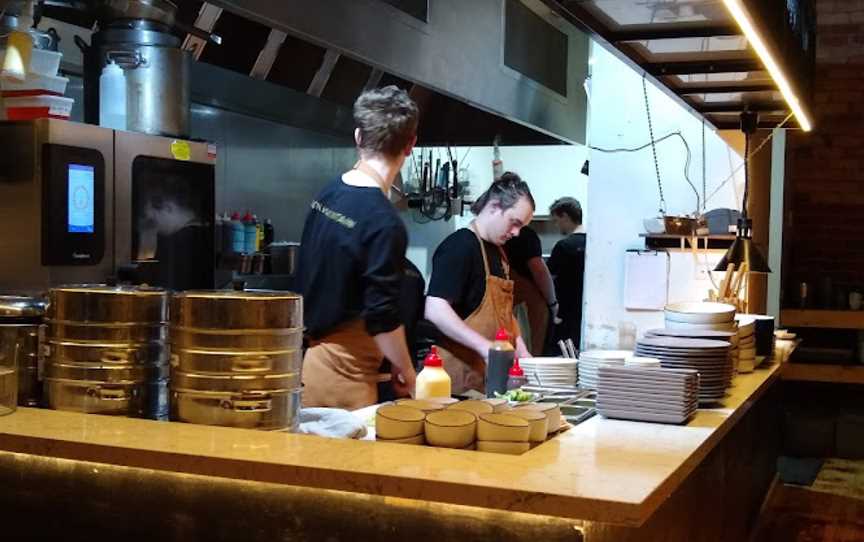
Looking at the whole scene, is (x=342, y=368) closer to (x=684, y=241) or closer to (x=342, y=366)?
(x=342, y=366)

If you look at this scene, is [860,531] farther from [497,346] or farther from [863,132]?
[863,132]

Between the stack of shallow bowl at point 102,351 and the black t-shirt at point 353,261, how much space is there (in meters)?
0.84

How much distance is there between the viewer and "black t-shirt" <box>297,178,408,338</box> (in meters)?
2.95

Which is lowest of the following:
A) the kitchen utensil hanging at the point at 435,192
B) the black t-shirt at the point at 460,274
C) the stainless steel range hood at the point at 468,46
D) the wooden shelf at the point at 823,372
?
the wooden shelf at the point at 823,372

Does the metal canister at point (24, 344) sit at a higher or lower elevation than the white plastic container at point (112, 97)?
lower

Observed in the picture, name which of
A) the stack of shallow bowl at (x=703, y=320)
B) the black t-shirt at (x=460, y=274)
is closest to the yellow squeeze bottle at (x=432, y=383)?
the stack of shallow bowl at (x=703, y=320)

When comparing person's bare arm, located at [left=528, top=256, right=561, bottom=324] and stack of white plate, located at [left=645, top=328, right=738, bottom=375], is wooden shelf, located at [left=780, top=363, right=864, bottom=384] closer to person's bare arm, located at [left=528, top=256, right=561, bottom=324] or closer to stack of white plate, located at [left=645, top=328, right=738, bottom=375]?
person's bare arm, located at [left=528, top=256, right=561, bottom=324]

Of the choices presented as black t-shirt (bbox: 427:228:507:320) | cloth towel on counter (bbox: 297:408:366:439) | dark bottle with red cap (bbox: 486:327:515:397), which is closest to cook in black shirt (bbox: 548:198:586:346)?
black t-shirt (bbox: 427:228:507:320)

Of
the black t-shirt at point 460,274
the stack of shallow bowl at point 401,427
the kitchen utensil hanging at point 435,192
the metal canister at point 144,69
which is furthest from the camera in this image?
the kitchen utensil hanging at point 435,192

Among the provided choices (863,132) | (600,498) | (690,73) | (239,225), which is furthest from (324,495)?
(863,132)

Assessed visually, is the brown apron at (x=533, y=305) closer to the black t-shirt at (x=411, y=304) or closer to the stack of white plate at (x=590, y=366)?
the black t-shirt at (x=411, y=304)

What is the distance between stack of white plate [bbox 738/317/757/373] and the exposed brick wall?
3.99 m

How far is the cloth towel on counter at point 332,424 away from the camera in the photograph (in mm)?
2217

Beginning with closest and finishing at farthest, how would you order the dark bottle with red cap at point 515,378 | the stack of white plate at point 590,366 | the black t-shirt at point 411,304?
the dark bottle with red cap at point 515,378, the stack of white plate at point 590,366, the black t-shirt at point 411,304
